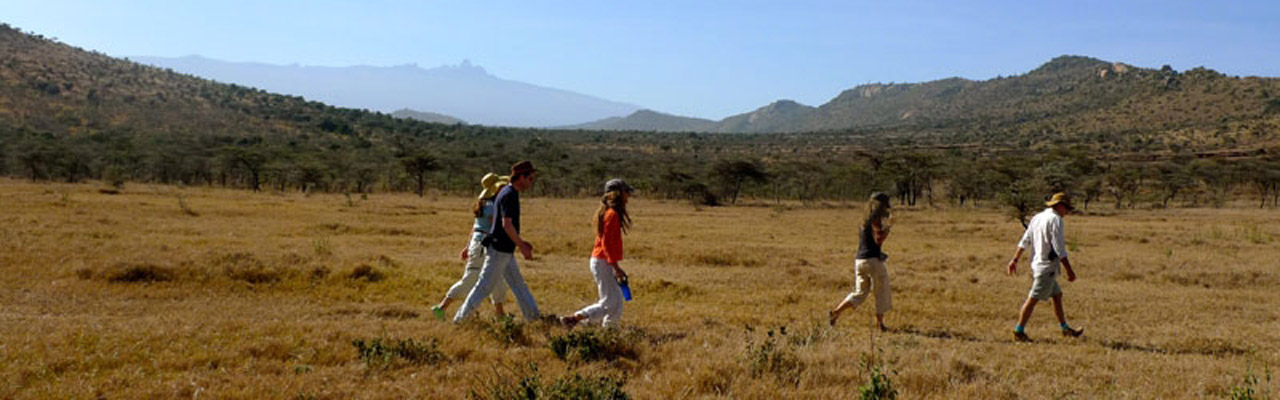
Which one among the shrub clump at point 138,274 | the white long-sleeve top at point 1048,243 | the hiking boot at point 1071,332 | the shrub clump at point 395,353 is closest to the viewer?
the shrub clump at point 395,353

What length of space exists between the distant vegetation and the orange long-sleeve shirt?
29.9 meters

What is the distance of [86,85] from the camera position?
7469 centimetres

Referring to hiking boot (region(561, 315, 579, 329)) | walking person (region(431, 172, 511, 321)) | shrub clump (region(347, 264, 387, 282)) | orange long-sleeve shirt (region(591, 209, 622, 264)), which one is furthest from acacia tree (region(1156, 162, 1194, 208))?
walking person (region(431, 172, 511, 321))

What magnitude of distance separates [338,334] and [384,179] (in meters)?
53.1

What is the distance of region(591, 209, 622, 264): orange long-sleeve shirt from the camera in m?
6.33

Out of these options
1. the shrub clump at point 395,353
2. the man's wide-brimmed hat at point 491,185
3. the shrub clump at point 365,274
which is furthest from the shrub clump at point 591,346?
the shrub clump at point 365,274

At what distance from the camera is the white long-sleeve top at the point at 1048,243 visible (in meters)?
7.45

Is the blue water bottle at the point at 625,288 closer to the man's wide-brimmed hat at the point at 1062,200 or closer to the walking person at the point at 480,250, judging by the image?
the walking person at the point at 480,250

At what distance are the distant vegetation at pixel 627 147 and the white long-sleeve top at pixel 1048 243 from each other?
86.8 feet

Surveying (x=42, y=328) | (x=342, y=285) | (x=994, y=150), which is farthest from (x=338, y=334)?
(x=994, y=150)

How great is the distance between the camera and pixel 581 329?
Result: 6.00 m

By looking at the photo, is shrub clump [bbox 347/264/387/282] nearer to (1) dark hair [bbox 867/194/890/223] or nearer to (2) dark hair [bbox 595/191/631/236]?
(2) dark hair [bbox 595/191/631/236]

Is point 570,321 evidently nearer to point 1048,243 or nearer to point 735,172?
point 1048,243

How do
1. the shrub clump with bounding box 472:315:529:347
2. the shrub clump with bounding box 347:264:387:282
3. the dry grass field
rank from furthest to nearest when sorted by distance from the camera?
the shrub clump with bounding box 347:264:387:282 → the shrub clump with bounding box 472:315:529:347 → the dry grass field
